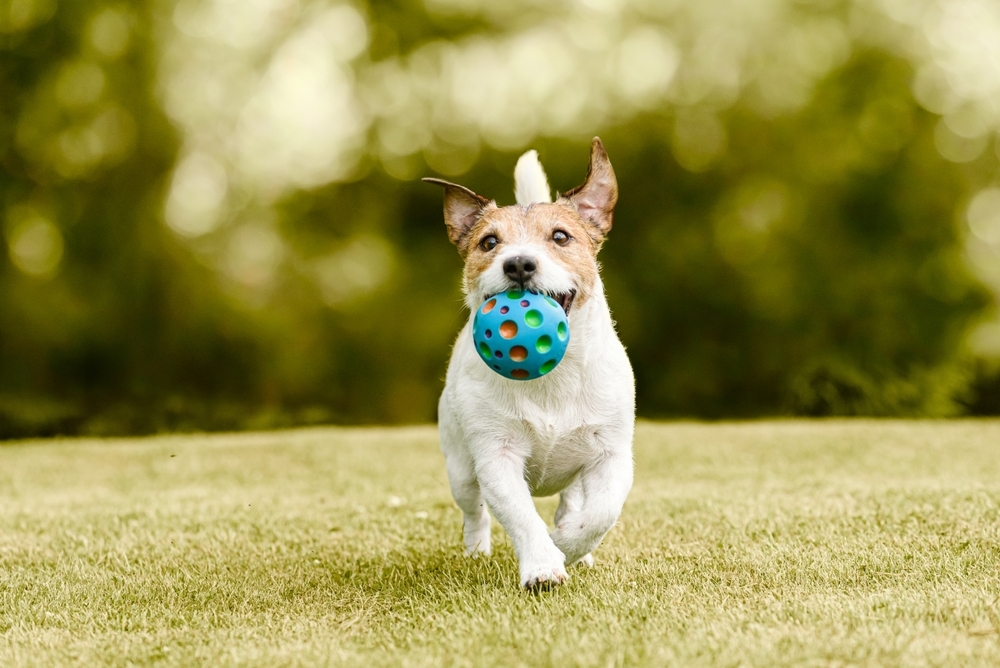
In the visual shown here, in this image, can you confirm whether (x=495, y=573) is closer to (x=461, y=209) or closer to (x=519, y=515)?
(x=519, y=515)

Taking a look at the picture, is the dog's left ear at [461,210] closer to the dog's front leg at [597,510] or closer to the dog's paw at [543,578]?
the dog's front leg at [597,510]

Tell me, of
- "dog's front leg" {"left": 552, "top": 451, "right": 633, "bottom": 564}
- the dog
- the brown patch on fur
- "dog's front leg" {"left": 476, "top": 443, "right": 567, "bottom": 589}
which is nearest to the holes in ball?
the dog

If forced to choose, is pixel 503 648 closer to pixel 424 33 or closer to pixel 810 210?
pixel 810 210

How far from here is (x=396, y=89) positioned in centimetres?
1284

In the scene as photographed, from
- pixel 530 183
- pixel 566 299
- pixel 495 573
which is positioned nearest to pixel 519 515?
pixel 495 573

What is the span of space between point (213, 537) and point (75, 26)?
966 cm

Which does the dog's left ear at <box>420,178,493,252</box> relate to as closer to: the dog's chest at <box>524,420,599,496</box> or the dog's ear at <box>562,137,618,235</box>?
the dog's ear at <box>562,137,618,235</box>

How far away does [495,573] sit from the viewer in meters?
3.58

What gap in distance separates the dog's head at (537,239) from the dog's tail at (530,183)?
18 centimetres

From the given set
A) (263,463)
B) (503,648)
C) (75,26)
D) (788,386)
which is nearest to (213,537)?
(503,648)

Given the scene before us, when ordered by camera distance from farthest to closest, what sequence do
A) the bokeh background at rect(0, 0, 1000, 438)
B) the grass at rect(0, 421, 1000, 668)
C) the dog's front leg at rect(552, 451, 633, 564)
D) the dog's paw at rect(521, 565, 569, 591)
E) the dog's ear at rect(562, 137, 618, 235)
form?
the bokeh background at rect(0, 0, 1000, 438) < the dog's ear at rect(562, 137, 618, 235) < the dog's front leg at rect(552, 451, 633, 564) < the dog's paw at rect(521, 565, 569, 591) < the grass at rect(0, 421, 1000, 668)

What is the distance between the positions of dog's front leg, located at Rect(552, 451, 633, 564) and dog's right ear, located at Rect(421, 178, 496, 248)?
3.70 feet

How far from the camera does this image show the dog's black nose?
3.25m

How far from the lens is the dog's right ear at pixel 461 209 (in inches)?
154
